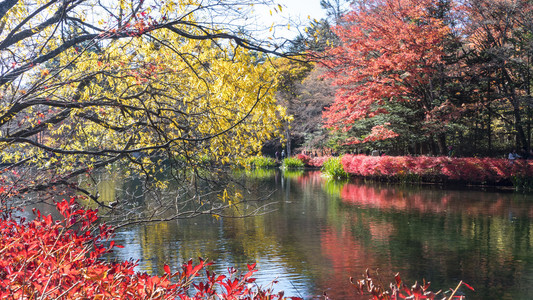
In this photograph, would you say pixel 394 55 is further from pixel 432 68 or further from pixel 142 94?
pixel 142 94

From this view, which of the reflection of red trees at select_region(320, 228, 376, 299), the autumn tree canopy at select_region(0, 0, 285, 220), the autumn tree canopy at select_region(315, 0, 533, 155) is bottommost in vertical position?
the reflection of red trees at select_region(320, 228, 376, 299)

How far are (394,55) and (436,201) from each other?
269 inches

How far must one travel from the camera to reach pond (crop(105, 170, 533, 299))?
716 cm

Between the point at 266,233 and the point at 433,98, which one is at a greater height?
the point at 433,98

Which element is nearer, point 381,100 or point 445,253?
point 445,253

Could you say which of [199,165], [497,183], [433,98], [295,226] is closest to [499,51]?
[433,98]

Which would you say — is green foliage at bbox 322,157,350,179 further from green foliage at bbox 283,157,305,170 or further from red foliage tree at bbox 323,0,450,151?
green foliage at bbox 283,157,305,170

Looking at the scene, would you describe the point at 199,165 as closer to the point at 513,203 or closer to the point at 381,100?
the point at 513,203

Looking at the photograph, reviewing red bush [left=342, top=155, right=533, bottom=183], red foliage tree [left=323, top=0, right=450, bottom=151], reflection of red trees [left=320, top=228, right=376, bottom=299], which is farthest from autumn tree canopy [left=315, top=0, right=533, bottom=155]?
reflection of red trees [left=320, top=228, right=376, bottom=299]

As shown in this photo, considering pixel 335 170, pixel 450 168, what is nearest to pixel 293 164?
pixel 335 170

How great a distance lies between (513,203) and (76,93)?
44.8ft

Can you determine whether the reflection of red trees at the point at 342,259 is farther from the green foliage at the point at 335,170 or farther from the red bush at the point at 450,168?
the green foliage at the point at 335,170

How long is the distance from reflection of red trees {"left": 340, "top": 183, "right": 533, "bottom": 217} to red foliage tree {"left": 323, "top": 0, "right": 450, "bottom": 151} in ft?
14.3

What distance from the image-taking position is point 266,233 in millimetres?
10625
